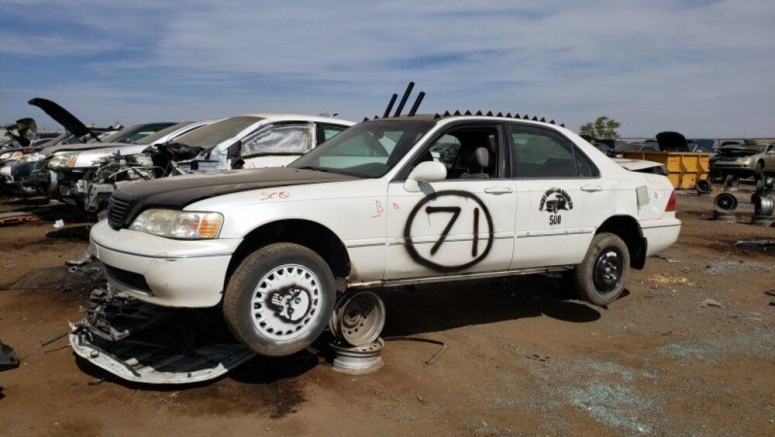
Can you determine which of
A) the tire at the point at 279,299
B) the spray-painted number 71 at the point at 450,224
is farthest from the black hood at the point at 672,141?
the tire at the point at 279,299

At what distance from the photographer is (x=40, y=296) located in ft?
18.8

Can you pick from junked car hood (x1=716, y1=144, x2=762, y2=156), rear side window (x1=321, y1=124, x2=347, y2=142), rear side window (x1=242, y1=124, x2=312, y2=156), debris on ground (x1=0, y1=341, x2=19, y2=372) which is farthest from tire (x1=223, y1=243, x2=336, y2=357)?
junked car hood (x1=716, y1=144, x2=762, y2=156)

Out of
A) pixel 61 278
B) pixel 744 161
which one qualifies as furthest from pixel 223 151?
pixel 744 161

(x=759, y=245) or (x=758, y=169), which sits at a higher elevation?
(x=758, y=169)

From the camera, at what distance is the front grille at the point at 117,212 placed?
3992mm

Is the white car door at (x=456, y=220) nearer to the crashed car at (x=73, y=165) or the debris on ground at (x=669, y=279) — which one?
the debris on ground at (x=669, y=279)

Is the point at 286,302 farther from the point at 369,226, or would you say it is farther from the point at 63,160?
the point at 63,160

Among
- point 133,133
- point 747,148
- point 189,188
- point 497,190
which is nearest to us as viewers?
point 189,188

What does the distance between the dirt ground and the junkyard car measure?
15.0 inches

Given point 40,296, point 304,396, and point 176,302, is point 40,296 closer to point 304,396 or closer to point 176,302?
point 176,302

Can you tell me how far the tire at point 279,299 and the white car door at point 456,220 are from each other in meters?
0.58

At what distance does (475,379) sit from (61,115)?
814 cm

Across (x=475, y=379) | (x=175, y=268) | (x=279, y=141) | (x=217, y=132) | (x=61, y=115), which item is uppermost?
(x=61, y=115)

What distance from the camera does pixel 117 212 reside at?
4.10 meters
